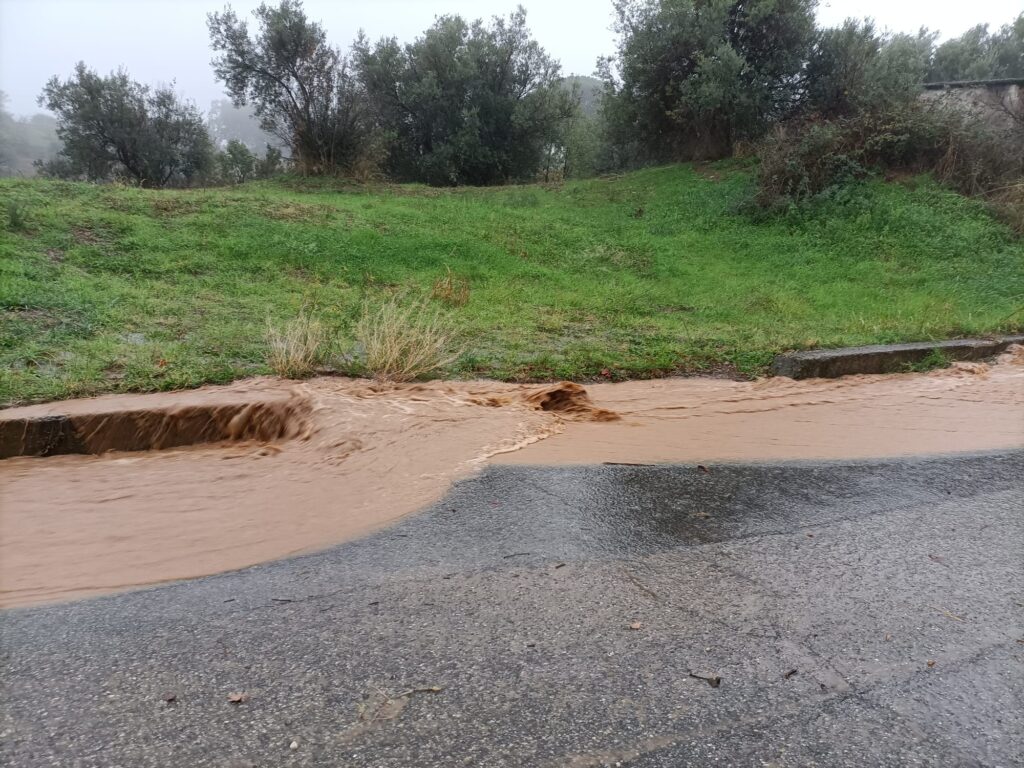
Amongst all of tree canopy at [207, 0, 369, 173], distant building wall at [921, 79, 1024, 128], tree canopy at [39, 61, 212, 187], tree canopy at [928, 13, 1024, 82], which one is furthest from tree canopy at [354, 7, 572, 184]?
tree canopy at [928, 13, 1024, 82]

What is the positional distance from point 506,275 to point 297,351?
20.5ft

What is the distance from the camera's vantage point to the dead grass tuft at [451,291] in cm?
1006

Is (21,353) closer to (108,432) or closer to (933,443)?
(108,432)

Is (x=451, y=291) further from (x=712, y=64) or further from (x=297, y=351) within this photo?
(x=712, y=64)

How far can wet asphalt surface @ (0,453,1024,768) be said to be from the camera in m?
1.96

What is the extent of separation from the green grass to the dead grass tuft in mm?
272

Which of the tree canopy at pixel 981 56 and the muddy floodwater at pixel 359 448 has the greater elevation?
the tree canopy at pixel 981 56

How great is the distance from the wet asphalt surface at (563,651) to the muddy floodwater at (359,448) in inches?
18.4

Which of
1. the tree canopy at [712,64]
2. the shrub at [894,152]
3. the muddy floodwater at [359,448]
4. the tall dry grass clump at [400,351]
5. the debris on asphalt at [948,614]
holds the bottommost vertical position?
the debris on asphalt at [948,614]

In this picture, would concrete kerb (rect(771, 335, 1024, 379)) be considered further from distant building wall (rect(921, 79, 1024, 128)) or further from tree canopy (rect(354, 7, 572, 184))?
tree canopy (rect(354, 7, 572, 184))

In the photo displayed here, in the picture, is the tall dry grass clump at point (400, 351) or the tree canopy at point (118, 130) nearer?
the tall dry grass clump at point (400, 351)

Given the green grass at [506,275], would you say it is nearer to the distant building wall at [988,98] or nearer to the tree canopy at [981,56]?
the distant building wall at [988,98]

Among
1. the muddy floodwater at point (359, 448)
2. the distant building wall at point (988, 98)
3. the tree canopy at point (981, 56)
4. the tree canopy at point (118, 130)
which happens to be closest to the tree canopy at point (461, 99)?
the tree canopy at point (118, 130)

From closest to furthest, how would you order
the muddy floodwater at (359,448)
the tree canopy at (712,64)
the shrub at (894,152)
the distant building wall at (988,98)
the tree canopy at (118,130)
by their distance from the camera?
the muddy floodwater at (359,448) < the shrub at (894,152) < the distant building wall at (988,98) < the tree canopy at (712,64) < the tree canopy at (118,130)
